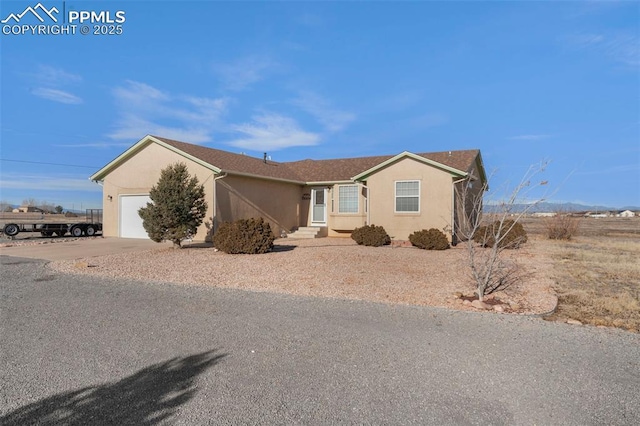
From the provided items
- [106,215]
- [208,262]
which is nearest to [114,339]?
[208,262]

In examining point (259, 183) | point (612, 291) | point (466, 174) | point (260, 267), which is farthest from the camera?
point (259, 183)

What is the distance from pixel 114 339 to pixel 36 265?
8.14 m

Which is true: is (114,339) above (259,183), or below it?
below

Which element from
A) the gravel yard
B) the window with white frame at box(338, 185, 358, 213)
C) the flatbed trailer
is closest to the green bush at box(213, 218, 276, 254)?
the gravel yard

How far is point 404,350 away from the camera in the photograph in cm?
464

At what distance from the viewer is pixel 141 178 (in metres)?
18.9

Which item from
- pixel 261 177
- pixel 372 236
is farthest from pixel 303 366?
pixel 261 177

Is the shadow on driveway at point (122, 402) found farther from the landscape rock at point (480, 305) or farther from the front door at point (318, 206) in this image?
the front door at point (318, 206)

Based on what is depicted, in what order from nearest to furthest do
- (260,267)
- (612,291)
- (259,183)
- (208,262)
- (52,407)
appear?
1. (52,407)
2. (612,291)
3. (260,267)
4. (208,262)
5. (259,183)

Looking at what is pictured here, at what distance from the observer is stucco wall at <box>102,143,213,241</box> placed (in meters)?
16.9

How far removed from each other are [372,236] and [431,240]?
7.81ft

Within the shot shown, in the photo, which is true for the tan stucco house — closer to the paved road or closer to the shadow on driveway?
the paved road

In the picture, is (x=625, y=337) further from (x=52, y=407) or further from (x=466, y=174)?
(x=466, y=174)

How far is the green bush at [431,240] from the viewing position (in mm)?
15094
